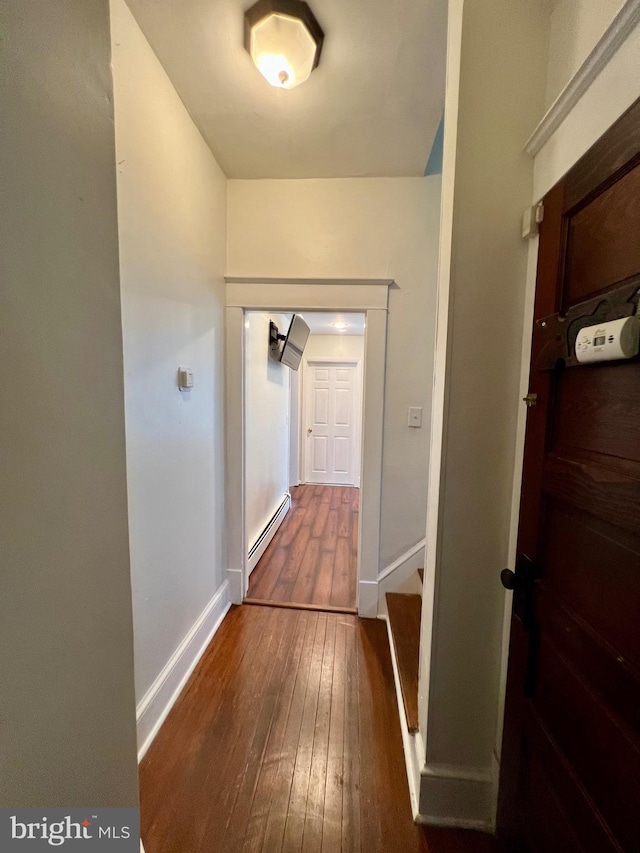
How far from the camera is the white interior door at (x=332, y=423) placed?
18.3ft

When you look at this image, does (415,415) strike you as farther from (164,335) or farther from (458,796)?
(458,796)

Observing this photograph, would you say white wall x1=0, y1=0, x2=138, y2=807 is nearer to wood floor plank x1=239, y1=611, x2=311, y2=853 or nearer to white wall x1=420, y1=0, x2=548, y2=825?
wood floor plank x1=239, y1=611, x2=311, y2=853

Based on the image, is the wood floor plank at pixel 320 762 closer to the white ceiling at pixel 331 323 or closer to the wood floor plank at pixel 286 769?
the wood floor plank at pixel 286 769

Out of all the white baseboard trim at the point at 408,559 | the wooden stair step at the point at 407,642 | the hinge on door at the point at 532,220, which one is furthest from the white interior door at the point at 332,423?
the hinge on door at the point at 532,220

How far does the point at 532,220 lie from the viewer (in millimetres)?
917

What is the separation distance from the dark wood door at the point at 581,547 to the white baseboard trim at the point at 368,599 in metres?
1.25

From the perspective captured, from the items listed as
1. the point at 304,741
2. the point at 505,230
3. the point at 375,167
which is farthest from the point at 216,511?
the point at 375,167

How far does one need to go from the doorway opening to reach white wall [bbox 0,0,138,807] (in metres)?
1.65

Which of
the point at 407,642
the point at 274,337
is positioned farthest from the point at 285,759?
the point at 274,337

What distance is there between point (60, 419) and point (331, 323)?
4.49m

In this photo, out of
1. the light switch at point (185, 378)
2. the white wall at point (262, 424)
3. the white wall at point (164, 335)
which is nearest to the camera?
the white wall at point (164, 335)

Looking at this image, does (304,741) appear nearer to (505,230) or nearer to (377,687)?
(377,687)

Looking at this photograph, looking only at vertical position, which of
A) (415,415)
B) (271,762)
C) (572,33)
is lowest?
(271,762)

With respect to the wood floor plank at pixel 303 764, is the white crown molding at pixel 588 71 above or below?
above
